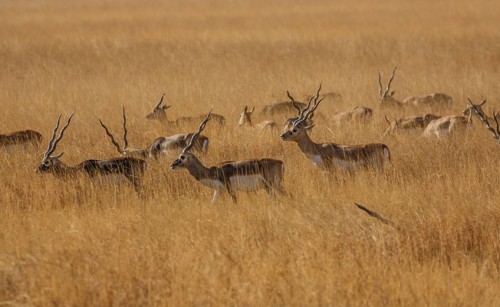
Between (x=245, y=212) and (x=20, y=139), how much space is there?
4070 mm

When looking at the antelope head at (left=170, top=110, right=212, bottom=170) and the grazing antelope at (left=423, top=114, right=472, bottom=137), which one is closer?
the antelope head at (left=170, top=110, right=212, bottom=170)

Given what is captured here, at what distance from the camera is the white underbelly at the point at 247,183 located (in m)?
7.55

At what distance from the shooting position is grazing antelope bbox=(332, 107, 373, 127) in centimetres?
1168

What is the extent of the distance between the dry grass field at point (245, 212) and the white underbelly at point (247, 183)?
13cm

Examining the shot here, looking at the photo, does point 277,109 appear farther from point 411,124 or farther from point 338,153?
point 338,153

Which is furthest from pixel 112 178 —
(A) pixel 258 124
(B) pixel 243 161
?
(A) pixel 258 124

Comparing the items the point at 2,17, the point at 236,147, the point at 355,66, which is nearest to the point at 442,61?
the point at 355,66

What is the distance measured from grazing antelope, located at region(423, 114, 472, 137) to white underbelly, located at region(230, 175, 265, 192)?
134 inches

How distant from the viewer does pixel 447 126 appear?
33.9 feet

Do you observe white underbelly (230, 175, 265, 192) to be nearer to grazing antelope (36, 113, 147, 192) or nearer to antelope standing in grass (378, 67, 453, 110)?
grazing antelope (36, 113, 147, 192)

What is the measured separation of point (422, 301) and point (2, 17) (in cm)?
3032

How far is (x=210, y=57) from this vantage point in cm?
2050

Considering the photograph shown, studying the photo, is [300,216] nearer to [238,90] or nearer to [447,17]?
[238,90]

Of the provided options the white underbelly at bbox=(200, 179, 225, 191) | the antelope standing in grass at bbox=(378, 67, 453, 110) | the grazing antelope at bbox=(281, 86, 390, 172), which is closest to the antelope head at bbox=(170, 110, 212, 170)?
the white underbelly at bbox=(200, 179, 225, 191)
